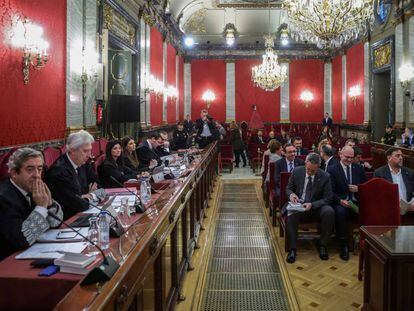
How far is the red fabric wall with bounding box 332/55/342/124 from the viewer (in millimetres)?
17141

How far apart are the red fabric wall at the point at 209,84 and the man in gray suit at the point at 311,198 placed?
46.0 feet

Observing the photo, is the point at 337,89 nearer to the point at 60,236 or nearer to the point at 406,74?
the point at 406,74

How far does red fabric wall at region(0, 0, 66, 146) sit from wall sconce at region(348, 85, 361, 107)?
1139 centimetres

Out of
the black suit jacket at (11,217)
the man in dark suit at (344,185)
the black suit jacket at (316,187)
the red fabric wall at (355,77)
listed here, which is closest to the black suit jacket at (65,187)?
the black suit jacket at (11,217)

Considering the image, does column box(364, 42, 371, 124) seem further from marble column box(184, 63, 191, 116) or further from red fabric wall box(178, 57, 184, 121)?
marble column box(184, 63, 191, 116)

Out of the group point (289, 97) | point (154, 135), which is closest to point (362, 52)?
point (289, 97)

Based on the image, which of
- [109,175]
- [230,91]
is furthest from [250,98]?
[109,175]

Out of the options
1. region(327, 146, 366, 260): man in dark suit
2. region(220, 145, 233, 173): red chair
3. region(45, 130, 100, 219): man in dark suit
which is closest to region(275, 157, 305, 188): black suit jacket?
region(327, 146, 366, 260): man in dark suit

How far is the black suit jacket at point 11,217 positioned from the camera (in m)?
2.20

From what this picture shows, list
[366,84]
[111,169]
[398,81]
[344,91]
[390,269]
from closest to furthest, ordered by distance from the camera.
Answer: [390,269] < [111,169] < [398,81] < [366,84] < [344,91]

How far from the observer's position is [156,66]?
12227 mm

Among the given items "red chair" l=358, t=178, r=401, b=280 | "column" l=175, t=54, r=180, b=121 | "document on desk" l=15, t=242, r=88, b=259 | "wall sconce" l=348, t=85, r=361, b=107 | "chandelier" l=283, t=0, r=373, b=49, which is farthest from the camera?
"column" l=175, t=54, r=180, b=121

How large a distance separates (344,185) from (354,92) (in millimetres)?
11080

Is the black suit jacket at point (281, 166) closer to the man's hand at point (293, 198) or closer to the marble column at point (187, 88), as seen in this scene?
the man's hand at point (293, 198)
